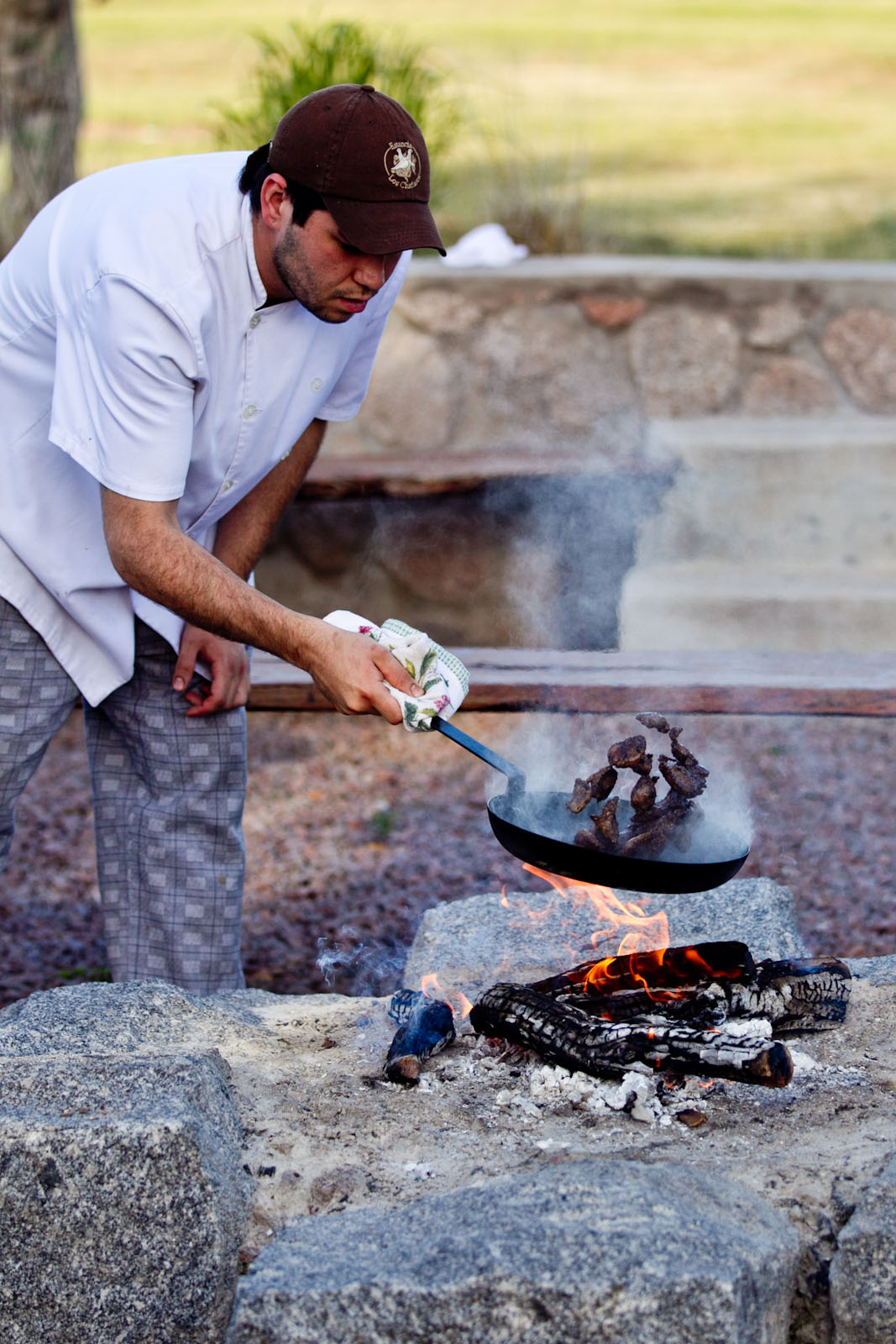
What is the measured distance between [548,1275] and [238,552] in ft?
5.94

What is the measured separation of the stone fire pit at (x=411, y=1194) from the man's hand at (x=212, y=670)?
742 millimetres

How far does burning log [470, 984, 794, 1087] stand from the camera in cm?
229

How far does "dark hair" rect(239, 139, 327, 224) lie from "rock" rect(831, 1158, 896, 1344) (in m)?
1.79

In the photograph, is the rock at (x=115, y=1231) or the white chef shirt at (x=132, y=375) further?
the white chef shirt at (x=132, y=375)

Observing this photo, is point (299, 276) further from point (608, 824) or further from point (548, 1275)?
point (548, 1275)

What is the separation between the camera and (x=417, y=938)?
124 inches

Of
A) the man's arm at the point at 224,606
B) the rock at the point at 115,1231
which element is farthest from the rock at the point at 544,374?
the rock at the point at 115,1231

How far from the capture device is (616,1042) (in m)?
2.40

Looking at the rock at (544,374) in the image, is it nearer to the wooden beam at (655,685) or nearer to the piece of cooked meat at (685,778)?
the wooden beam at (655,685)

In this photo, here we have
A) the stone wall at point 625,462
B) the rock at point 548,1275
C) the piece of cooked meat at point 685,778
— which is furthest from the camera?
the stone wall at point 625,462

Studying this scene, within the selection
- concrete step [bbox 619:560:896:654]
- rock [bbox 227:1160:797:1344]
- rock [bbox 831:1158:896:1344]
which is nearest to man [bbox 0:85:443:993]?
rock [bbox 227:1160:797:1344]

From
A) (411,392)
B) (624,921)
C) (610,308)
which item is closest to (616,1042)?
(624,921)

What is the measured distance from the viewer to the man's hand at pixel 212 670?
3074 millimetres

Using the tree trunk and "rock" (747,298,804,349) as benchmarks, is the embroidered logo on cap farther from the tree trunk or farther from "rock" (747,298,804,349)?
the tree trunk
